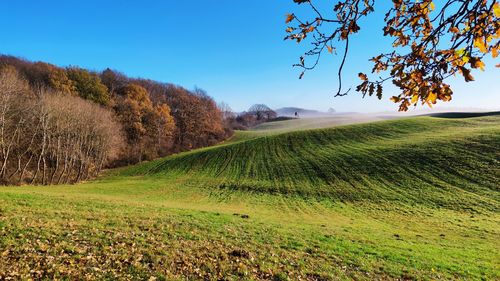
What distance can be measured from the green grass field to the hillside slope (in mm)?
232

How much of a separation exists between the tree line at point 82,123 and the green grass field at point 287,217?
321 inches

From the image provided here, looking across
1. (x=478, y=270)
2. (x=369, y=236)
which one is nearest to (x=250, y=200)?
(x=369, y=236)

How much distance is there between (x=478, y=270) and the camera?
42.7 ft

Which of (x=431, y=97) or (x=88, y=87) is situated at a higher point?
(x=88, y=87)

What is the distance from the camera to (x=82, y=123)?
1989 inches

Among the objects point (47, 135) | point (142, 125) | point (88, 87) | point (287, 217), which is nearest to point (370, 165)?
point (287, 217)

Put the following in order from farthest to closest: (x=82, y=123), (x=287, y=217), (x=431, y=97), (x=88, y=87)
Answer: (x=88, y=87)
(x=82, y=123)
(x=287, y=217)
(x=431, y=97)

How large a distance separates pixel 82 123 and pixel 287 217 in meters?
41.4

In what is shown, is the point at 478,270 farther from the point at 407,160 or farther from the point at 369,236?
the point at 407,160

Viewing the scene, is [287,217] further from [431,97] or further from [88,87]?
[88,87]

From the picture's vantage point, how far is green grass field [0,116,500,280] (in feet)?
32.8

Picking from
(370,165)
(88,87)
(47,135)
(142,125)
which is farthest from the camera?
(142,125)

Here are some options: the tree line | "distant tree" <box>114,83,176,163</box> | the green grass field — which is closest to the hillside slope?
the green grass field

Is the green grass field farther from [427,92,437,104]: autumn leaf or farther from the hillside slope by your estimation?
[427,92,437,104]: autumn leaf
